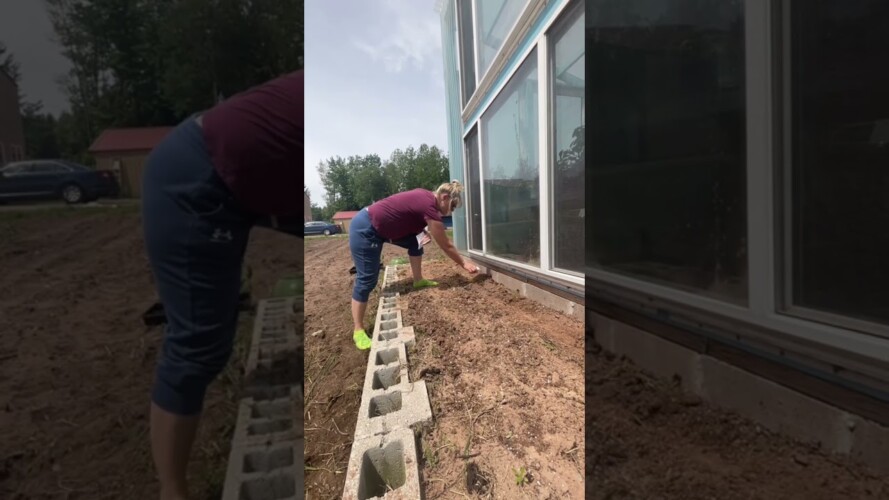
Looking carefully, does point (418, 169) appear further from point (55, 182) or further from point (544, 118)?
point (55, 182)

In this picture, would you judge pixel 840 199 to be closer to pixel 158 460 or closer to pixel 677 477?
pixel 677 477

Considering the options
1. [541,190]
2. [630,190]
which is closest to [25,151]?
[630,190]

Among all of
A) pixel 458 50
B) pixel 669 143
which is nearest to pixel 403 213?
pixel 669 143

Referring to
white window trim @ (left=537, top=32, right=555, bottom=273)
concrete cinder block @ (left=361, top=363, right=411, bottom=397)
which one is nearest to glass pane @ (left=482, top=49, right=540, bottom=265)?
white window trim @ (left=537, top=32, right=555, bottom=273)

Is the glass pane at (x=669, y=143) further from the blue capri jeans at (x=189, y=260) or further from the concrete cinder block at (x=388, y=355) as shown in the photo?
the blue capri jeans at (x=189, y=260)

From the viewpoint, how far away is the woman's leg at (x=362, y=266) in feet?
9.46

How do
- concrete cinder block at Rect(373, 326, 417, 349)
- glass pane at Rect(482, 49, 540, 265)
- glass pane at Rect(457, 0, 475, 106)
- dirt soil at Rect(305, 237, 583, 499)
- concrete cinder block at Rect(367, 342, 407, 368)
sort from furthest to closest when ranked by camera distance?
glass pane at Rect(457, 0, 475, 106) → glass pane at Rect(482, 49, 540, 265) → concrete cinder block at Rect(373, 326, 417, 349) → concrete cinder block at Rect(367, 342, 407, 368) → dirt soil at Rect(305, 237, 583, 499)

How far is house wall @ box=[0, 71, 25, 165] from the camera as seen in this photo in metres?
0.33

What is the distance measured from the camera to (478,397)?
6.08 feet

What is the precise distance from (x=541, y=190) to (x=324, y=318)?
7.13 ft

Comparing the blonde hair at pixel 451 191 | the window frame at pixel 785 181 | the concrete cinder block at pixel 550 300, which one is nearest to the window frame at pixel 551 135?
the concrete cinder block at pixel 550 300

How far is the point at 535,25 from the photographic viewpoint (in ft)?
10.2

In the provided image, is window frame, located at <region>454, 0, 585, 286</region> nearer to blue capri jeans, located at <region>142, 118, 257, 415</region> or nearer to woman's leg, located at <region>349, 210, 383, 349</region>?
woman's leg, located at <region>349, 210, 383, 349</region>

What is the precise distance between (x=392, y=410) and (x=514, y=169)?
297 cm
